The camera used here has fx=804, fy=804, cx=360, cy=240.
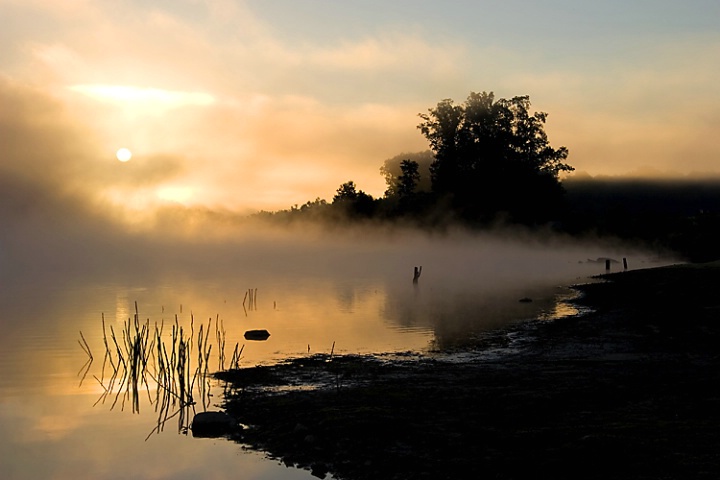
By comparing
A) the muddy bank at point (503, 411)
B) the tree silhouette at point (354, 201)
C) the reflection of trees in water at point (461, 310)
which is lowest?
the muddy bank at point (503, 411)

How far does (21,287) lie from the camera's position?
3733 inches

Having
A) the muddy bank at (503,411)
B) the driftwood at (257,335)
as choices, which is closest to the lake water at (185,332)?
the driftwood at (257,335)

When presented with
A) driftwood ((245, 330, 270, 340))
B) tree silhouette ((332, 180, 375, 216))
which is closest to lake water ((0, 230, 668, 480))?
driftwood ((245, 330, 270, 340))

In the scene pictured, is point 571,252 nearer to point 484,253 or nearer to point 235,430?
point 484,253

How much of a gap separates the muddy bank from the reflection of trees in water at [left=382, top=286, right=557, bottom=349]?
831cm

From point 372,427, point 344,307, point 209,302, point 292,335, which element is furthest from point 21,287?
point 372,427

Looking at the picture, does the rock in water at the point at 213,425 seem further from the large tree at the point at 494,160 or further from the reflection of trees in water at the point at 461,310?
the large tree at the point at 494,160

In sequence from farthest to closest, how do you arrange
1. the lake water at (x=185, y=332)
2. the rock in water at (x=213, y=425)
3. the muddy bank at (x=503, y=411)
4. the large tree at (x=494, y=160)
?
the large tree at (x=494, y=160) < the rock in water at (x=213, y=425) < the lake water at (x=185, y=332) < the muddy bank at (x=503, y=411)

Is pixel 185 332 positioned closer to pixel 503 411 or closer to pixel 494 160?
pixel 503 411

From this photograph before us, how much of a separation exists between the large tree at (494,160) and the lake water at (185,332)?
18696 mm

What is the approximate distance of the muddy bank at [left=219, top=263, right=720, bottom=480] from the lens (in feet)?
52.5

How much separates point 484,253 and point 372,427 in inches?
5014

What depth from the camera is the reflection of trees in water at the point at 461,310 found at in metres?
43.4

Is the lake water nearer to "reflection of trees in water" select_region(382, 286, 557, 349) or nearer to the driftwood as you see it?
"reflection of trees in water" select_region(382, 286, 557, 349)
